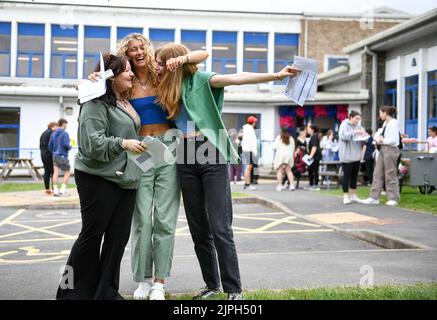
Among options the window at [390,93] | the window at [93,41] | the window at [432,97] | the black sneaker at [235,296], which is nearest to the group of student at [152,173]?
the black sneaker at [235,296]

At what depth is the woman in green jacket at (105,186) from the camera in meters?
4.14

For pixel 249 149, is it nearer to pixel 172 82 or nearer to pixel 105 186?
pixel 172 82

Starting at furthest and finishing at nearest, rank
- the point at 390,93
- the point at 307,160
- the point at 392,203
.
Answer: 1. the point at 390,93
2. the point at 307,160
3. the point at 392,203

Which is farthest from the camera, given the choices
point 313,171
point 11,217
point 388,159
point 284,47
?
point 284,47

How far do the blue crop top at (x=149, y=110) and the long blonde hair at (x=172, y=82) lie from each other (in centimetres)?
7

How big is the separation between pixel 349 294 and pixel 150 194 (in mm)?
1726

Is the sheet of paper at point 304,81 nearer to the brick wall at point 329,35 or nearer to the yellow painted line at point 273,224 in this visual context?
the yellow painted line at point 273,224

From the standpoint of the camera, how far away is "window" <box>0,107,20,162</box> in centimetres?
2922

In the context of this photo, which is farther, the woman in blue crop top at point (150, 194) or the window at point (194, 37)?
the window at point (194, 37)

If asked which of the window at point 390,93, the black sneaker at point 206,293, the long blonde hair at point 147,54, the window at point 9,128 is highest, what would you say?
the window at point 390,93

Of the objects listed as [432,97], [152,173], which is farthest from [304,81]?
[432,97]

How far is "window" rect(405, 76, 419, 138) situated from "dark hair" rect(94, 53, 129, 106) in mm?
20039

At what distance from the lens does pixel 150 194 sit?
4.55 m
